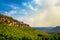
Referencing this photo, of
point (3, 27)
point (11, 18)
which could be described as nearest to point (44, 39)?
point (3, 27)

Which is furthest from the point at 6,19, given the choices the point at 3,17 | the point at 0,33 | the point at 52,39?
the point at 52,39

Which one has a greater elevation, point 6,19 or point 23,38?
point 6,19

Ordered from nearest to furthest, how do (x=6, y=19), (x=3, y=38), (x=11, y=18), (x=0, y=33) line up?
(x=3, y=38)
(x=0, y=33)
(x=6, y=19)
(x=11, y=18)

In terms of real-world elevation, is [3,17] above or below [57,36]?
above

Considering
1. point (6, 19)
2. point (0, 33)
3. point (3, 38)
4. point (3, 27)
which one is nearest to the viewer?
point (3, 38)

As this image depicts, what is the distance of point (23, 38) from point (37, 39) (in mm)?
7038

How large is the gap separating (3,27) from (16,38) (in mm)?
15597

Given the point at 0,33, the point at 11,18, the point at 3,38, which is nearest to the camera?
the point at 3,38

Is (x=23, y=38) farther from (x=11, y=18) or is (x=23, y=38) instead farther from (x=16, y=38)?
(x=11, y=18)

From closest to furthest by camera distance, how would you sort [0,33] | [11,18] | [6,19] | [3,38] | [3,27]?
[3,38] < [0,33] < [3,27] < [6,19] < [11,18]

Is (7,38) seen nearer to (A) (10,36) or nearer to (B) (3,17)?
(A) (10,36)

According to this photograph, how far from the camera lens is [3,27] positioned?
78.1 m

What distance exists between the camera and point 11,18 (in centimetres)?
10581

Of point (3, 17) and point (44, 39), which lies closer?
point (44, 39)
